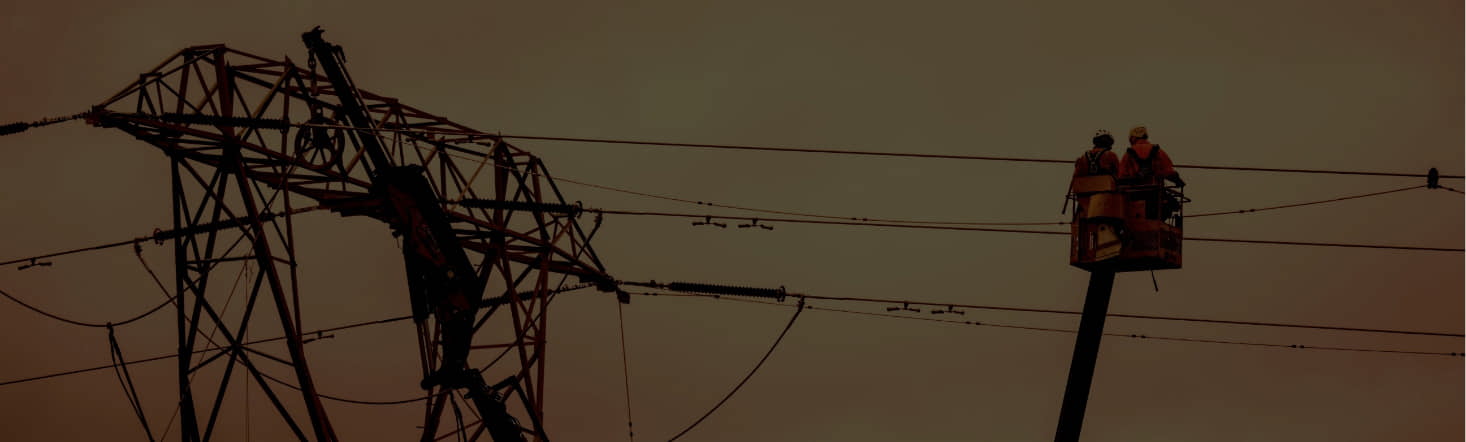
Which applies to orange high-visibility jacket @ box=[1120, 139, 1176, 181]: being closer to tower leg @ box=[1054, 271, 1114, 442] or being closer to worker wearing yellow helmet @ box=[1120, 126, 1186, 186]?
worker wearing yellow helmet @ box=[1120, 126, 1186, 186]

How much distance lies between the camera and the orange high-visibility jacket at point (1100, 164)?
23234 millimetres

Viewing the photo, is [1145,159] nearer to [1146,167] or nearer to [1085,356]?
[1146,167]

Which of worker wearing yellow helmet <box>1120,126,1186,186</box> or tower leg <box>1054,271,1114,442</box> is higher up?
worker wearing yellow helmet <box>1120,126,1186,186</box>

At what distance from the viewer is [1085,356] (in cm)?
2303

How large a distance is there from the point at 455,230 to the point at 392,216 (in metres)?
1.73

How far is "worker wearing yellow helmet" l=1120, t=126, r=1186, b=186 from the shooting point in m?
23.1

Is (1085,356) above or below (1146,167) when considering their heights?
below

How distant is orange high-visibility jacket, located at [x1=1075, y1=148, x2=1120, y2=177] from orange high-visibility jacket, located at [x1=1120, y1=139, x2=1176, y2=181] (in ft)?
0.40

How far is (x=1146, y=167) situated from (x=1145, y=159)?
0.35 ft

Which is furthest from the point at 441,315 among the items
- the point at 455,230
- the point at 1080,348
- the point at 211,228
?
the point at 1080,348

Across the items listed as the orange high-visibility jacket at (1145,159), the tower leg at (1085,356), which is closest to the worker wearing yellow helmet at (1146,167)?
the orange high-visibility jacket at (1145,159)

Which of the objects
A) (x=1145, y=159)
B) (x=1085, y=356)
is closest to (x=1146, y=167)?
(x=1145, y=159)

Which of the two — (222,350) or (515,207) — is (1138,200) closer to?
(515,207)

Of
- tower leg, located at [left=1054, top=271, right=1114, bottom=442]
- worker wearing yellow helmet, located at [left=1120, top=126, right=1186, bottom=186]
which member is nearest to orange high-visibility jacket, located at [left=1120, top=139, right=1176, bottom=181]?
worker wearing yellow helmet, located at [left=1120, top=126, right=1186, bottom=186]
